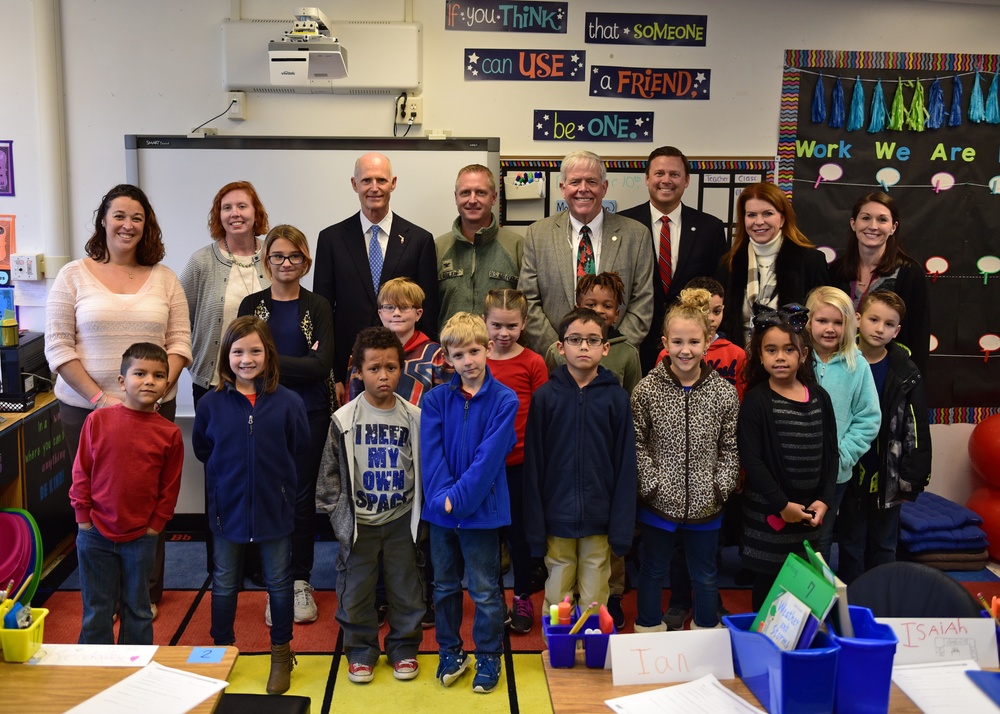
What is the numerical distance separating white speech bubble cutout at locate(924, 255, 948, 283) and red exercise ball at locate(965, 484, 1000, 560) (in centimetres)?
109

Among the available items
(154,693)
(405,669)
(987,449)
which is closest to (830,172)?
(987,449)

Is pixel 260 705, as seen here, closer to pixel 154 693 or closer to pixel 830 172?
pixel 154 693

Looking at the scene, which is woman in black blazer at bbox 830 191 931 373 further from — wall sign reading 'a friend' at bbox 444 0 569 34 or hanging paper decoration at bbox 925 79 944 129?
wall sign reading 'a friend' at bbox 444 0 569 34

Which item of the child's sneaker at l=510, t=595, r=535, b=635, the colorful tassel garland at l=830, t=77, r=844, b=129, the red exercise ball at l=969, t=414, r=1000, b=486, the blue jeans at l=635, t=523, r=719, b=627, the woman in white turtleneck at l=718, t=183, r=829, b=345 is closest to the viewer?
the blue jeans at l=635, t=523, r=719, b=627

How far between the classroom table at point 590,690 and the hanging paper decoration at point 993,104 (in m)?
3.63

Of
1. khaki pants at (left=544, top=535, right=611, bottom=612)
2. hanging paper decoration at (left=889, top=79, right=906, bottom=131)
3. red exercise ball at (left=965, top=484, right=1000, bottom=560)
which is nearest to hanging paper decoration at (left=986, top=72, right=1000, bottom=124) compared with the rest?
hanging paper decoration at (left=889, top=79, right=906, bottom=131)

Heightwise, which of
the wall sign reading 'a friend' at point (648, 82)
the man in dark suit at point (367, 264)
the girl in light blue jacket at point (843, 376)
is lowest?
the girl in light blue jacket at point (843, 376)

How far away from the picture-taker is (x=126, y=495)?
8.38 feet

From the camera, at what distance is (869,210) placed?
11.1 ft

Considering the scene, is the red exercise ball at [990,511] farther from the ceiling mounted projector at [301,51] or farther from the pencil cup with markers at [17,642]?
the pencil cup with markers at [17,642]

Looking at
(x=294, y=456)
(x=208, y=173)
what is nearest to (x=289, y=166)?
(x=208, y=173)

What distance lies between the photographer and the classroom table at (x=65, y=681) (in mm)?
1574

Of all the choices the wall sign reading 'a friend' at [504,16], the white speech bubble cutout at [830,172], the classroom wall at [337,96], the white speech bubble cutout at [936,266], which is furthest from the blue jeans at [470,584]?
the white speech bubble cutout at [936,266]

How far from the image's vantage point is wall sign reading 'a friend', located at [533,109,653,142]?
4227mm
